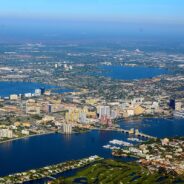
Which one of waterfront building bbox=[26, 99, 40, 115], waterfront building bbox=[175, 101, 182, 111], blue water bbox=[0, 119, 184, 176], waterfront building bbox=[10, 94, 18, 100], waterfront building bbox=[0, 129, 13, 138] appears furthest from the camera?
waterfront building bbox=[10, 94, 18, 100]

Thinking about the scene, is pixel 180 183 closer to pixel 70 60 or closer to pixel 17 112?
pixel 17 112

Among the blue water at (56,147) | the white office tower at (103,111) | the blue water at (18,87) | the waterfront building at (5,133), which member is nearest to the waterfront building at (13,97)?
the blue water at (18,87)

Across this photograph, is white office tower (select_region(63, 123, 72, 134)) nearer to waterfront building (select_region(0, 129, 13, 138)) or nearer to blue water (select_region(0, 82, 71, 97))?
waterfront building (select_region(0, 129, 13, 138))

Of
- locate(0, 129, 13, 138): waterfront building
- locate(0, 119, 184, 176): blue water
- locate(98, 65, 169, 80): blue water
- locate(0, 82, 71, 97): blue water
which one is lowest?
locate(98, 65, 169, 80): blue water

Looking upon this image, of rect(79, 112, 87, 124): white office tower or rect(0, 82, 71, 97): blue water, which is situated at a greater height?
rect(79, 112, 87, 124): white office tower

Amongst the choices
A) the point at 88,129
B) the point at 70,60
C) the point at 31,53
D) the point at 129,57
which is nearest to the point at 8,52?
the point at 31,53

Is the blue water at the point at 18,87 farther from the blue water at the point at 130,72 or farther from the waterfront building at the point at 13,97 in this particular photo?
the blue water at the point at 130,72

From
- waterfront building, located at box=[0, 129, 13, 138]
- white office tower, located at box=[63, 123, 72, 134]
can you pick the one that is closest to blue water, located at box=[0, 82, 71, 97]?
white office tower, located at box=[63, 123, 72, 134]
